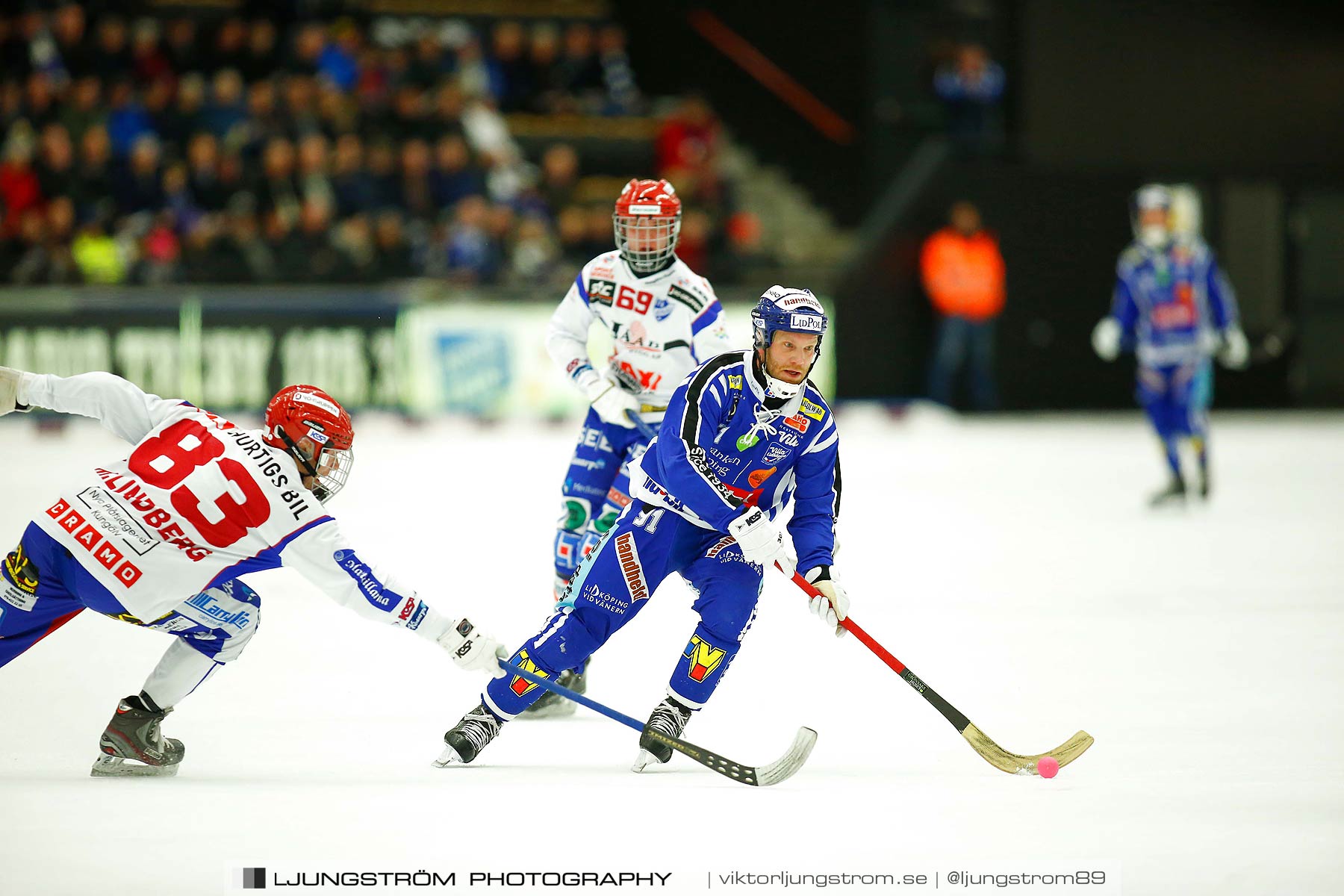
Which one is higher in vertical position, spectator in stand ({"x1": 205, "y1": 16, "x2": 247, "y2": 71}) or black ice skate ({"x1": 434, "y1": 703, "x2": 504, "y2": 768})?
spectator in stand ({"x1": 205, "y1": 16, "x2": 247, "y2": 71})

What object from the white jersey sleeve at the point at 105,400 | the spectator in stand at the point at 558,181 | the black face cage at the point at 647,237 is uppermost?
the spectator in stand at the point at 558,181

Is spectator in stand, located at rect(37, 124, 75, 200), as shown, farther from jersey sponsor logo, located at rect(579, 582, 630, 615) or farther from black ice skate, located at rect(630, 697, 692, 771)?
black ice skate, located at rect(630, 697, 692, 771)

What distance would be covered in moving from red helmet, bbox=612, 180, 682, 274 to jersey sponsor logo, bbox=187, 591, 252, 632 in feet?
7.09

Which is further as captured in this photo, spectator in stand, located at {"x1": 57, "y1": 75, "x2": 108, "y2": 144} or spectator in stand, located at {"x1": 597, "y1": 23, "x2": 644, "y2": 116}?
spectator in stand, located at {"x1": 597, "y1": 23, "x2": 644, "y2": 116}

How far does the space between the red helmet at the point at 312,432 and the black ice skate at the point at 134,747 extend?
0.90 metres

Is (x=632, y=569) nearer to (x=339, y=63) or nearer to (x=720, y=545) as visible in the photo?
(x=720, y=545)

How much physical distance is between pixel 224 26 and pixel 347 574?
15.9 m

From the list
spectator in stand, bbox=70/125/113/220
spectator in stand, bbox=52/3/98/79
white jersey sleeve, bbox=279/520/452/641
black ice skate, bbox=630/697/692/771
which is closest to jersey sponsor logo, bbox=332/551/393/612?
white jersey sleeve, bbox=279/520/452/641

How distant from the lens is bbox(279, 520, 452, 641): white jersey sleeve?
455 cm

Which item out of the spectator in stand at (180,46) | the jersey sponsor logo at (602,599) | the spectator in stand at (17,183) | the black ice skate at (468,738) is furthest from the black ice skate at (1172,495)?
the spectator in stand at (180,46)

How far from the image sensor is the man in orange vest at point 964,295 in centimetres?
1797

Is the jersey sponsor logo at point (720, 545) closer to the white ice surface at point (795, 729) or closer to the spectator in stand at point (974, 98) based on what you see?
the white ice surface at point (795, 729)

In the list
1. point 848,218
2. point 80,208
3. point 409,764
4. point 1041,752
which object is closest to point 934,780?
point 1041,752

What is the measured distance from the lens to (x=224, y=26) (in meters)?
18.8
